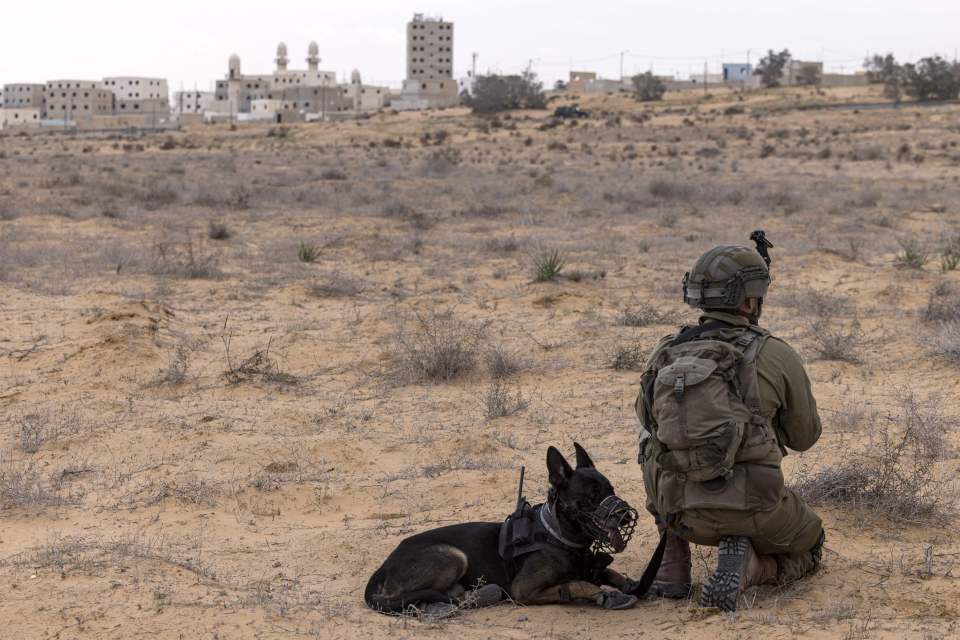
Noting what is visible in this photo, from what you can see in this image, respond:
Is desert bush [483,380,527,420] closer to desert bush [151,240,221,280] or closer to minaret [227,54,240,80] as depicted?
desert bush [151,240,221,280]

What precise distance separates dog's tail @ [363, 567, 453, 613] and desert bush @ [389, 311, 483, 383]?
435cm

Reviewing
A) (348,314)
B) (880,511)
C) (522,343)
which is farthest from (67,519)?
(348,314)

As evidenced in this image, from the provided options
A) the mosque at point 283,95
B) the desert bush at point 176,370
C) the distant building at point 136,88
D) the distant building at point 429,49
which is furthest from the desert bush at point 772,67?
the desert bush at point 176,370

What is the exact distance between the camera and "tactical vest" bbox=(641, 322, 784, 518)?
13.4 ft

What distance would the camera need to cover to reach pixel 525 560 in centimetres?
455

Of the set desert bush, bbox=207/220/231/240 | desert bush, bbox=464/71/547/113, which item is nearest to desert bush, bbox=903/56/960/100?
desert bush, bbox=464/71/547/113

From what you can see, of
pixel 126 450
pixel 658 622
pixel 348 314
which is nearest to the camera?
pixel 658 622

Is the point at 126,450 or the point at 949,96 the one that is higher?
the point at 949,96

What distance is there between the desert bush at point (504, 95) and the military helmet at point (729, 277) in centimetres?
6540

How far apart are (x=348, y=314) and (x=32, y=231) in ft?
27.8

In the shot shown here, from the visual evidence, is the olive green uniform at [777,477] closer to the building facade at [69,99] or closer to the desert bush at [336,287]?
the desert bush at [336,287]

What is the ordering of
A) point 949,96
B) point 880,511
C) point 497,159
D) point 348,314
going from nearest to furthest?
point 880,511
point 348,314
point 497,159
point 949,96

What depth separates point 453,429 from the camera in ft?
24.9

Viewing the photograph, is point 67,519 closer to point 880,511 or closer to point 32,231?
point 880,511
